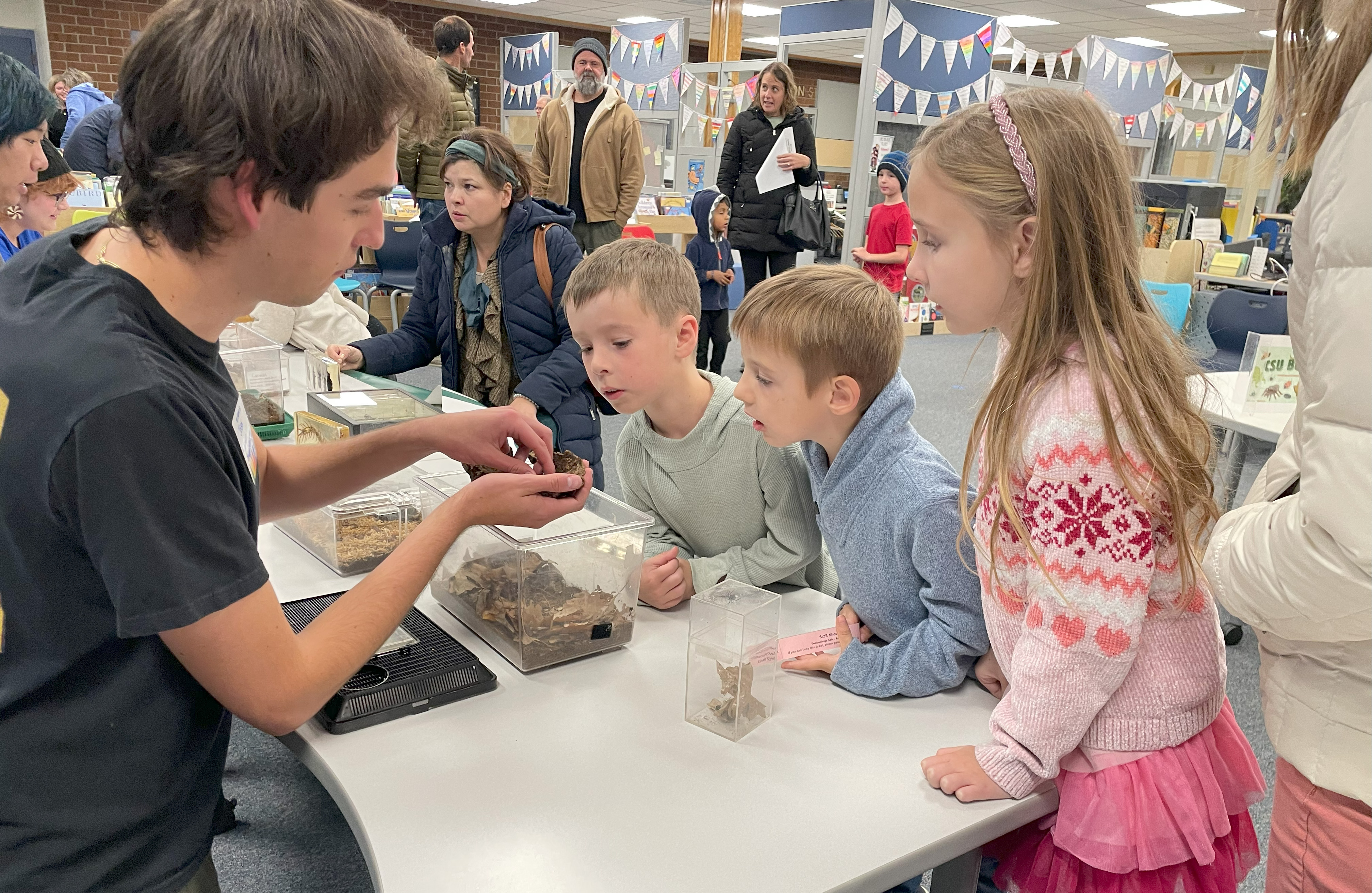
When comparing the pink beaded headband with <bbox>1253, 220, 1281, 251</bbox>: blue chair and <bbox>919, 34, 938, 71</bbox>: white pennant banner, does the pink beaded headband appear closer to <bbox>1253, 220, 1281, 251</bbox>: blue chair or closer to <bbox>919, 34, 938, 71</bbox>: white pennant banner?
<bbox>919, 34, 938, 71</bbox>: white pennant banner

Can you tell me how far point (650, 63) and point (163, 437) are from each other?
876cm

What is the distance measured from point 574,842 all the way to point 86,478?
0.54 m

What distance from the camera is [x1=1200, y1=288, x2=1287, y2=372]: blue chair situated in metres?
4.23

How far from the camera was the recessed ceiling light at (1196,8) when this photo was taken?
10.6 meters

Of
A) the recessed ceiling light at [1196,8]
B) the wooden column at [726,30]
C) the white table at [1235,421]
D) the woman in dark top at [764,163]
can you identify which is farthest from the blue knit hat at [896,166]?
the recessed ceiling light at [1196,8]

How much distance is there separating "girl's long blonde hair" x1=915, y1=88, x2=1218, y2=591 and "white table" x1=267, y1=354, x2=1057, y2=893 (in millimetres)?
264

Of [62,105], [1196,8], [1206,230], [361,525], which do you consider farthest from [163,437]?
[1196,8]

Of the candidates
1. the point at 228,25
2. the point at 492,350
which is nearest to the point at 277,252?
the point at 228,25

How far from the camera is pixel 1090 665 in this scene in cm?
98

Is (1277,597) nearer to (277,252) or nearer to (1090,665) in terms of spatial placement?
(1090,665)

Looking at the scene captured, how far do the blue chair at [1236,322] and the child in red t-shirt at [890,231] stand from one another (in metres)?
2.22

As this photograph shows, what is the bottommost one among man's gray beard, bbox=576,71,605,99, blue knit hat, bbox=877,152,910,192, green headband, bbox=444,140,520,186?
green headband, bbox=444,140,520,186

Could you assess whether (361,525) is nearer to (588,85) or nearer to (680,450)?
(680,450)

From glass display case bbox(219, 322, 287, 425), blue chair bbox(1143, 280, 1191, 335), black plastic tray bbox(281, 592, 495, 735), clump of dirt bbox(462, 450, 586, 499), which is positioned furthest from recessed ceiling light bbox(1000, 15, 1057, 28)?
black plastic tray bbox(281, 592, 495, 735)
